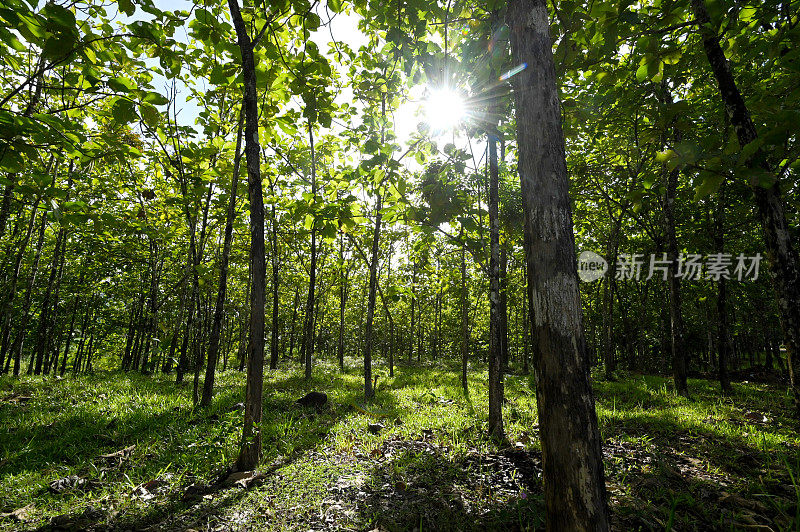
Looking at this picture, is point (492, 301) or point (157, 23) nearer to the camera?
point (157, 23)

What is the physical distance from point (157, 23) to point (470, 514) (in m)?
6.04

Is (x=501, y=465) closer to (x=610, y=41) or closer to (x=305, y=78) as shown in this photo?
(x=610, y=41)

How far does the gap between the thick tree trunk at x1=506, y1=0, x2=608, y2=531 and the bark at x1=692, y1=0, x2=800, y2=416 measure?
323 centimetres

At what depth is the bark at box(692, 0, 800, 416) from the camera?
4.03 metres

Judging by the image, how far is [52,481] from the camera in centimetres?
441

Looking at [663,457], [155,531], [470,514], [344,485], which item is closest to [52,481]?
[155,531]

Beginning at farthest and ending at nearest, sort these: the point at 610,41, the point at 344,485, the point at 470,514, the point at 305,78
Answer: the point at 344,485, the point at 305,78, the point at 470,514, the point at 610,41

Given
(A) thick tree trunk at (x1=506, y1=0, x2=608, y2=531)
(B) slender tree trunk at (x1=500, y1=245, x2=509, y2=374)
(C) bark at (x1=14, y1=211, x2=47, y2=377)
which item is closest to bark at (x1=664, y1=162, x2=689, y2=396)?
(B) slender tree trunk at (x1=500, y1=245, x2=509, y2=374)

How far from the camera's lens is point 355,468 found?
16.0 ft

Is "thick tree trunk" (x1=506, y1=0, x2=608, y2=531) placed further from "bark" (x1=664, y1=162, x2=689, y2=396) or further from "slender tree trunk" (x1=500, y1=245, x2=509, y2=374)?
"bark" (x1=664, y1=162, x2=689, y2=396)

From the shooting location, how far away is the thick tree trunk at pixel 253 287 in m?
4.61

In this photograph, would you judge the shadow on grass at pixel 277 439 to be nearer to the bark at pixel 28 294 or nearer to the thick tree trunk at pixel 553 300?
the thick tree trunk at pixel 553 300

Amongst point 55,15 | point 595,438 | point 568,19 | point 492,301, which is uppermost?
point 568,19

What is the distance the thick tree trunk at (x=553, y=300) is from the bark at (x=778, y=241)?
3.23 meters
